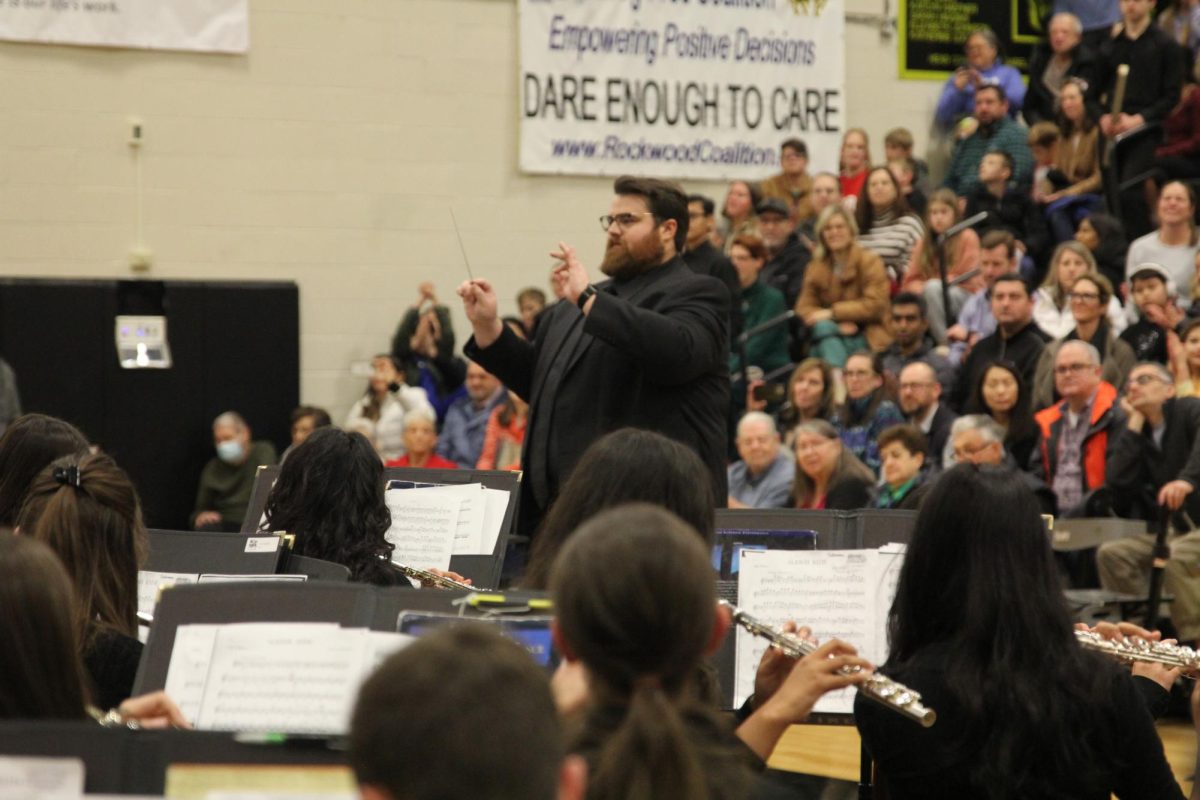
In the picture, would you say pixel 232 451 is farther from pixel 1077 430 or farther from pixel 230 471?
pixel 1077 430

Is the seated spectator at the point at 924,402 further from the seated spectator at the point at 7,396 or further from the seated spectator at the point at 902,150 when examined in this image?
the seated spectator at the point at 7,396

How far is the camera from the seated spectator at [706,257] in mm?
7441

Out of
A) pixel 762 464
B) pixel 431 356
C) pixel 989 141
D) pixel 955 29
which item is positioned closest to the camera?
pixel 762 464

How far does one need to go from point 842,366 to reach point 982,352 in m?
1.08

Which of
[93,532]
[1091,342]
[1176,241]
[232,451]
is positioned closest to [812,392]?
[1091,342]

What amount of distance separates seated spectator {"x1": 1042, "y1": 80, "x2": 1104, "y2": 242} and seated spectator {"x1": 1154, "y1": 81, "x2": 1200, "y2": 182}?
385 mm

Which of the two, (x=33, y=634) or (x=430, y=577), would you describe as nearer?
(x=33, y=634)

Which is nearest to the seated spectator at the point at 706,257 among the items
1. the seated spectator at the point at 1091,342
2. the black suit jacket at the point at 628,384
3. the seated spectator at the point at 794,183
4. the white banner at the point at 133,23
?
the seated spectator at the point at 1091,342

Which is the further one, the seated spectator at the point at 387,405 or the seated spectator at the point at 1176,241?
the seated spectator at the point at 387,405

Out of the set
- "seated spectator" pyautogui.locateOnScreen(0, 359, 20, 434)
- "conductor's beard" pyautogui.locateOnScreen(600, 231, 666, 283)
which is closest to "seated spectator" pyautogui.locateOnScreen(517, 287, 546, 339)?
"seated spectator" pyautogui.locateOnScreen(0, 359, 20, 434)

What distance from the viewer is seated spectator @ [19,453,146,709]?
8.84ft

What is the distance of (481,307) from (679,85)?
6.45 metres

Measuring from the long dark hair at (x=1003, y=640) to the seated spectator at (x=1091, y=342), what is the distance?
4909 millimetres

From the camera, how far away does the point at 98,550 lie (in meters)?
2.80
